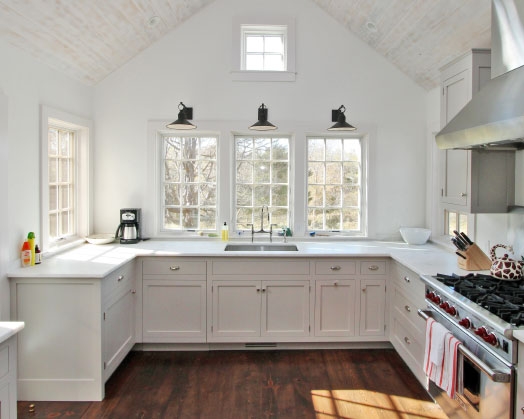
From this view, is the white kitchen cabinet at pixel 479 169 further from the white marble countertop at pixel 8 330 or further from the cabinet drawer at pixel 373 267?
the white marble countertop at pixel 8 330

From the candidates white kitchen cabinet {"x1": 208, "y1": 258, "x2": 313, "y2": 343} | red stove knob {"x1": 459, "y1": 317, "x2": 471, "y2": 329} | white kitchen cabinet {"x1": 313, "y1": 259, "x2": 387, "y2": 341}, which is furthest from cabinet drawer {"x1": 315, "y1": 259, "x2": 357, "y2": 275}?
red stove knob {"x1": 459, "y1": 317, "x2": 471, "y2": 329}

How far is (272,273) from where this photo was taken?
3.55m

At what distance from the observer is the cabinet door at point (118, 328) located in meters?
2.92

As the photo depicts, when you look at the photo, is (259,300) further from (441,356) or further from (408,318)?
(441,356)

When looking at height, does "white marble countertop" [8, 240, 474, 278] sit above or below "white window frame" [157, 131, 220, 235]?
below

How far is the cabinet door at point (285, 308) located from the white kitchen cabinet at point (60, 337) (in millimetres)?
1344

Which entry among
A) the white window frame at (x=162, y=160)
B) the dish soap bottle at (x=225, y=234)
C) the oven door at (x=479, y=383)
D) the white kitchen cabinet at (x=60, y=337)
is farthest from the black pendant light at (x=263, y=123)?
the oven door at (x=479, y=383)

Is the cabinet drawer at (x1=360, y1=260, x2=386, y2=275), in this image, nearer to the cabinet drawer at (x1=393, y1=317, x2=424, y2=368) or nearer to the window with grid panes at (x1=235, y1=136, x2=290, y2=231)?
the cabinet drawer at (x1=393, y1=317, x2=424, y2=368)

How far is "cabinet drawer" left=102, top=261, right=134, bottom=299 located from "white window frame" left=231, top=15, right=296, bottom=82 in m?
2.07

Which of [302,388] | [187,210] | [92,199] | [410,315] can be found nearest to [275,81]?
[187,210]

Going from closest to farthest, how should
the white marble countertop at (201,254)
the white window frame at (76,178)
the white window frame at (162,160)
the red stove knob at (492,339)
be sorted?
1. the red stove knob at (492,339)
2. the white marble countertop at (201,254)
3. the white window frame at (76,178)
4. the white window frame at (162,160)

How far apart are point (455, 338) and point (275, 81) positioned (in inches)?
113

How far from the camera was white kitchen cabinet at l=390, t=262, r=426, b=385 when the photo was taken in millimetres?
2893

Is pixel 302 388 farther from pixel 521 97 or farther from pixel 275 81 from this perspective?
pixel 275 81
